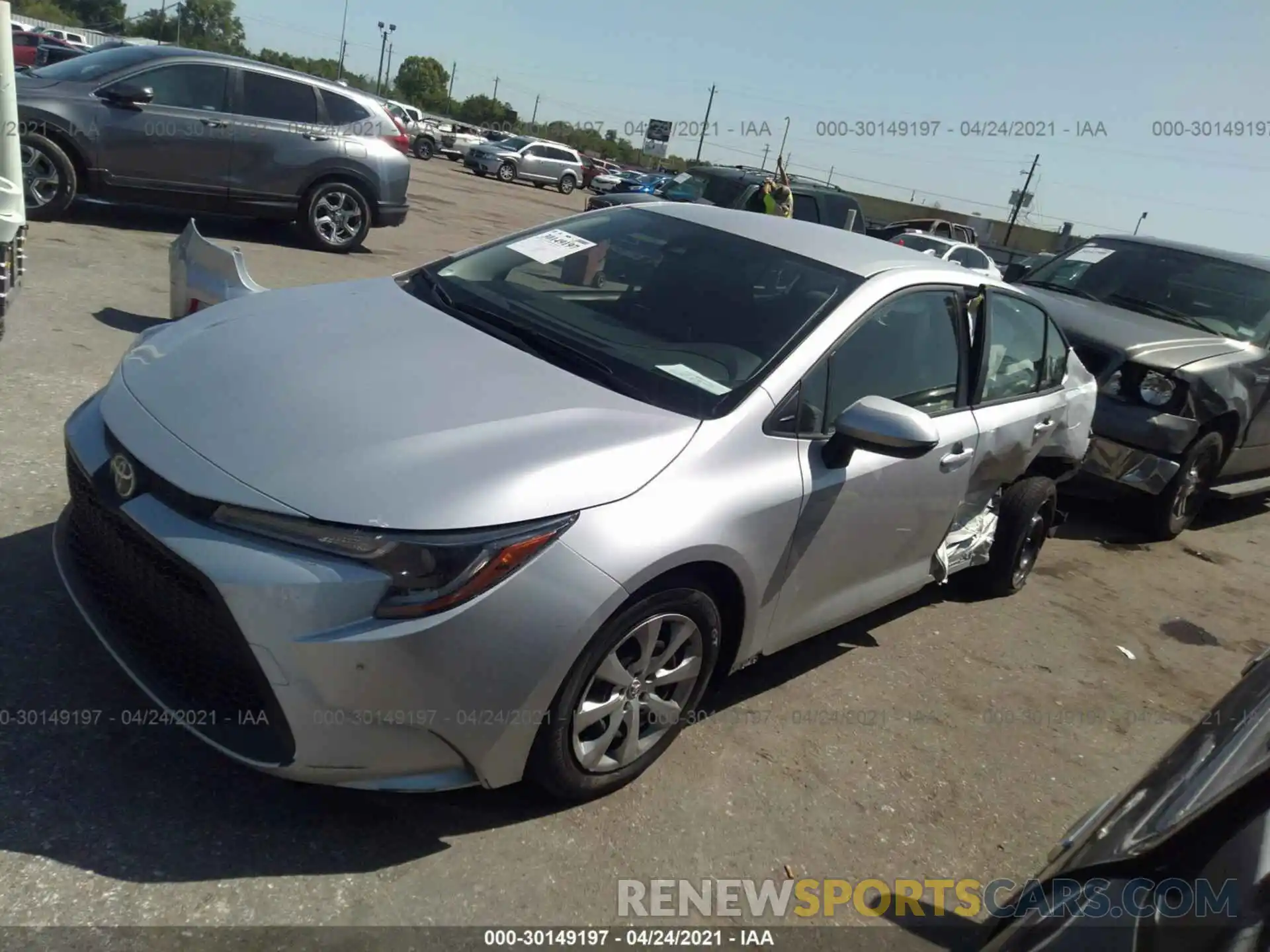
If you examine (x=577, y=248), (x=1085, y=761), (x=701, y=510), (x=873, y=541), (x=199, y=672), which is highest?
(x=577, y=248)

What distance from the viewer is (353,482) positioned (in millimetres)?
2402

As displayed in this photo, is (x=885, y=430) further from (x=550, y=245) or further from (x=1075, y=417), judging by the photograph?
(x=1075, y=417)

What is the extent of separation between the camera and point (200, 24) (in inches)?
3526

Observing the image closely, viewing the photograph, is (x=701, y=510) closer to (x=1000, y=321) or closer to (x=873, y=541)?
(x=873, y=541)

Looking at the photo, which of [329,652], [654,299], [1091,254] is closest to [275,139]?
[1091,254]

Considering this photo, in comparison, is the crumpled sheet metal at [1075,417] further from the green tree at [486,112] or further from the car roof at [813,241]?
the green tree at [486,112]

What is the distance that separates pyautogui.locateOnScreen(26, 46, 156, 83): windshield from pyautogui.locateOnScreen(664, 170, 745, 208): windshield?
24.0 ft

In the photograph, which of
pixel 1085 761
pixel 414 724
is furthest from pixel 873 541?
pixel 414 724

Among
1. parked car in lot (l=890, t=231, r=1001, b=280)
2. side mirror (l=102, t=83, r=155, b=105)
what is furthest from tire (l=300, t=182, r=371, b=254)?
parked car in lot (l=890, t=231, r=1001, b=280)

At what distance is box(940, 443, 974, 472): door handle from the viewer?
3.81m

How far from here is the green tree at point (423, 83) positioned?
3637 inches

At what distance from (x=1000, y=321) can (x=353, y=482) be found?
10.0ft

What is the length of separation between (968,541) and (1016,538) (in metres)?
0.57

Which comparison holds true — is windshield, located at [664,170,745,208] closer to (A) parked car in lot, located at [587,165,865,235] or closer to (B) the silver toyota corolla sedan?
(A) parked car in lot, located at [587,165,865,235]
